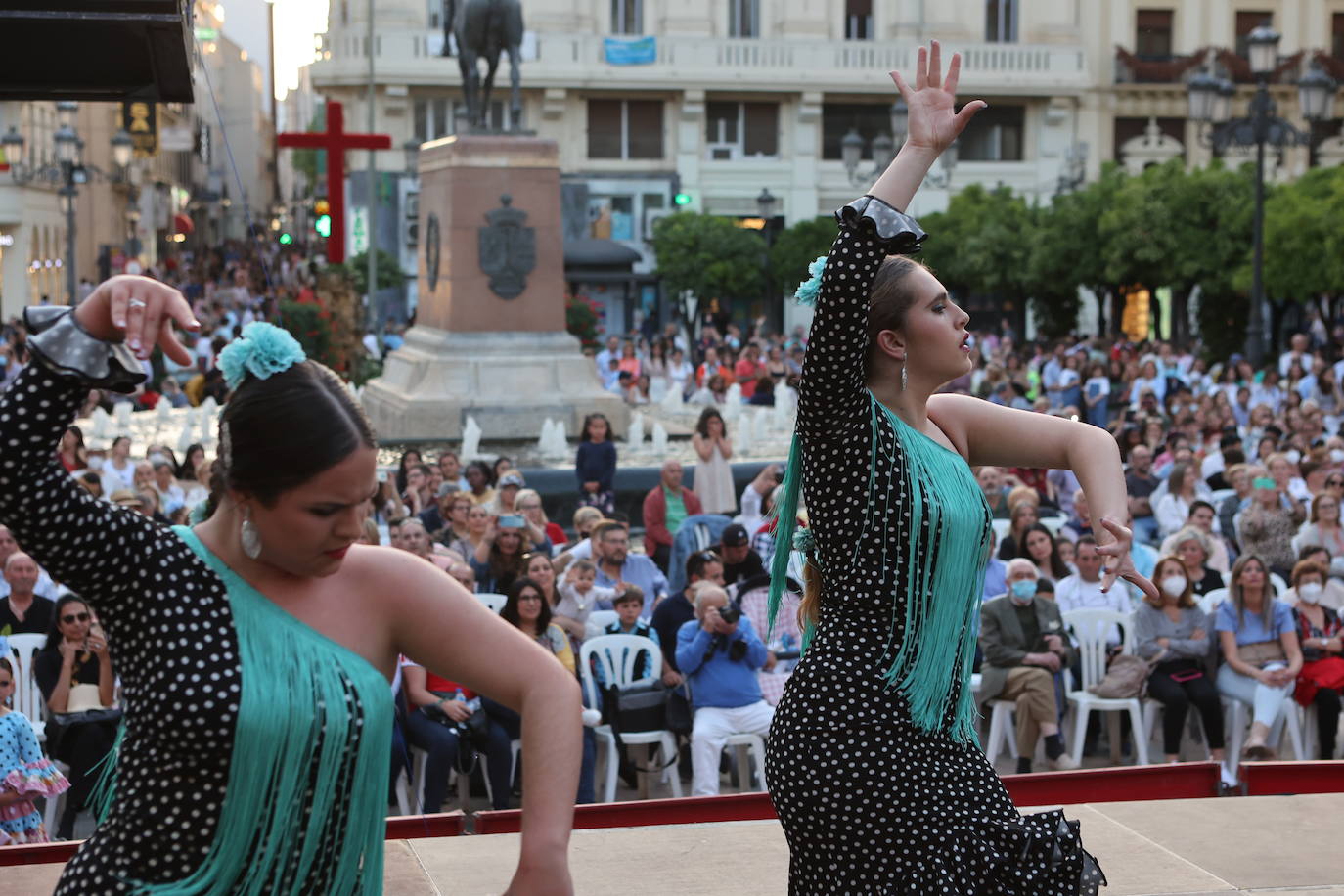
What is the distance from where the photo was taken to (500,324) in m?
19.9

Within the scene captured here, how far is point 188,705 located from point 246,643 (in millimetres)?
112

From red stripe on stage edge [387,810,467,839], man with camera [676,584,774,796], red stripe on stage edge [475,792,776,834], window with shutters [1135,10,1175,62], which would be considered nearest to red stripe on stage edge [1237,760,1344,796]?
red stripe on stage edge [475,792,776,834]

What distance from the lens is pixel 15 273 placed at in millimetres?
48625

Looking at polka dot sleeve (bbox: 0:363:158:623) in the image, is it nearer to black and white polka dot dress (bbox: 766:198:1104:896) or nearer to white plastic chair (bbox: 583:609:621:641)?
black and white polka dot dress (bbox: 766:198:1104:896)

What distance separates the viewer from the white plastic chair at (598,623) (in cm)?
960

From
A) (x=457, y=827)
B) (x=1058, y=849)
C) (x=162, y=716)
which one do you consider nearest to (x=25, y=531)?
(x=162, y=716)

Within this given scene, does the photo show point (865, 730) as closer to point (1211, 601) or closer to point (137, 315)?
point (137, 315)

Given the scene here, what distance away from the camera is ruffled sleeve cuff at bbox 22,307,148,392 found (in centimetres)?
238

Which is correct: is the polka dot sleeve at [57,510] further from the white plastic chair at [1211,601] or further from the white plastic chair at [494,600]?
the white plastic chair at [1211,601]

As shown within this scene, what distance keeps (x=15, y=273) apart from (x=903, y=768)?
49.1m

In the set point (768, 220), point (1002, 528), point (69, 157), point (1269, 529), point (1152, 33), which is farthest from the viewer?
point (1152, 33)

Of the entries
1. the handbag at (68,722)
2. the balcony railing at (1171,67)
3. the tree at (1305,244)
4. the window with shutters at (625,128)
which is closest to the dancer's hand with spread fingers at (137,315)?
the handbag at (68,722)

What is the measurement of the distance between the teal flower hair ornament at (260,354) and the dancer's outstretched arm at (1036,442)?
4.96ft

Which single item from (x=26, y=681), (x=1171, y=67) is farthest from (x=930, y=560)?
(x=1171, y=67)
